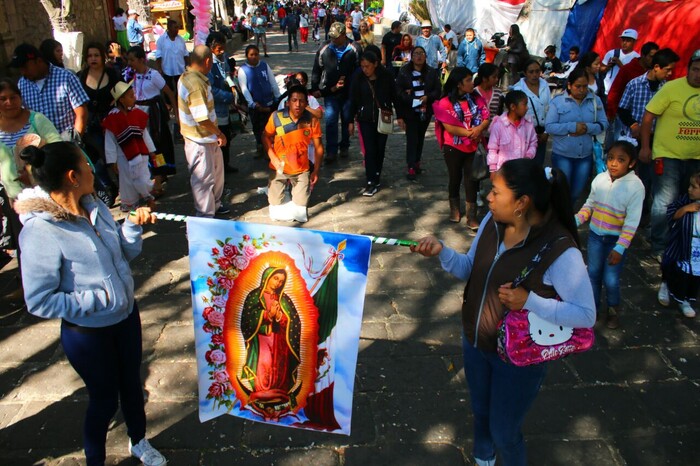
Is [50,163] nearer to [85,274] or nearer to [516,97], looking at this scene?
[85,274]

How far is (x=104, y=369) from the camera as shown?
2561 mm

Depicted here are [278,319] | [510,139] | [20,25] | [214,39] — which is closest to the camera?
[278,319]

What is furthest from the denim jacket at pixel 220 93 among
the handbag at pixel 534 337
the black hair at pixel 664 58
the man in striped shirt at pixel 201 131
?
the handbag at pixel 534 337

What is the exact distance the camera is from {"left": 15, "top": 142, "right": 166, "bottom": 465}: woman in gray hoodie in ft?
7.54

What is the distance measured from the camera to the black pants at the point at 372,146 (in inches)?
274

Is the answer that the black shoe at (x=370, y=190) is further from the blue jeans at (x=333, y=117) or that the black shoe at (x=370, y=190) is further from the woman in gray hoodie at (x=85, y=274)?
the woman in gray hoodie at (x=85, y=274)

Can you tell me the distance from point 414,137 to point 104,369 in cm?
558

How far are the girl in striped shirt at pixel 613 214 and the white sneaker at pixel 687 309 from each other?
2.04ft

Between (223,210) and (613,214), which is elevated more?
(613,214)

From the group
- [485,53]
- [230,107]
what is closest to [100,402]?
[230,107]

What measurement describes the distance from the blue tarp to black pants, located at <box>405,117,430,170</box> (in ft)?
26.5

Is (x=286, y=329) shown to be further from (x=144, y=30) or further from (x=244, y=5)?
(x=244, y=5)

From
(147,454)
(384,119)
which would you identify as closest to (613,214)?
(147,454)

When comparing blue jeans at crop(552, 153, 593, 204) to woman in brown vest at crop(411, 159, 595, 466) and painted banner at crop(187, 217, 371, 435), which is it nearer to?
woman in brown vest at crop(411, 159, 595, 466)
